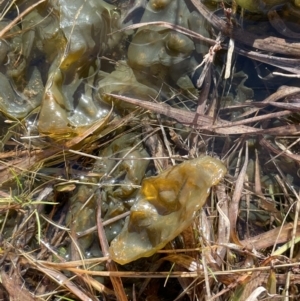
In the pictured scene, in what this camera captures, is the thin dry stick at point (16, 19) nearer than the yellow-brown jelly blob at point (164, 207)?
No

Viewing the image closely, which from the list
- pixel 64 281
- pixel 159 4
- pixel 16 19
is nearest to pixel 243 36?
pixel 159 4

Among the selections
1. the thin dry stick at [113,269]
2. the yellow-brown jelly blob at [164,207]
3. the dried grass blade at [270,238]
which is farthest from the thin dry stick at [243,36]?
the thin dry stick at [113,269]

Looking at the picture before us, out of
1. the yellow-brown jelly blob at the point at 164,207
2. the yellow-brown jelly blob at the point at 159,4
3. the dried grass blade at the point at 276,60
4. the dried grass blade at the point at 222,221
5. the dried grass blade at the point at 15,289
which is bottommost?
the dried grass blade at the point at 15,289

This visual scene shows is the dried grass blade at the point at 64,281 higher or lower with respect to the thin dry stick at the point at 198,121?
lower

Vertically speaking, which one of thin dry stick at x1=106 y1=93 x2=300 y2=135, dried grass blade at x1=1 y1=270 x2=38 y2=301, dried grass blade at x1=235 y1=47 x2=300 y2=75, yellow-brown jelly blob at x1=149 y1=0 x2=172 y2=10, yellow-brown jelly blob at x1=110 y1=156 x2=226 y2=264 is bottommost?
dried grass blade at x1=1 y1=270 x2=38 y2=301

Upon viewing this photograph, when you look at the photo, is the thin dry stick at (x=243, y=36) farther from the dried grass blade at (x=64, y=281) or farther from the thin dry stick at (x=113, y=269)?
the dried grass blade at (x=64, y=281)

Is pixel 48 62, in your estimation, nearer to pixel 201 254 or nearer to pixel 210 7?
pixel 210 7

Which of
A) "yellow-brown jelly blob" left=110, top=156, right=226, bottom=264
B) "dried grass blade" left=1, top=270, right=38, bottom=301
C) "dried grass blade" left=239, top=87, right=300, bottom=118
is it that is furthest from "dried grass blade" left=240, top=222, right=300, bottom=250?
"dried grass blade" left=1, top=270, right=38, bottom=301

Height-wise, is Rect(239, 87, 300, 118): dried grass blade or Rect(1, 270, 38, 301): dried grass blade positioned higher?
Rect(239, 87, 300, 118): dried grass blade

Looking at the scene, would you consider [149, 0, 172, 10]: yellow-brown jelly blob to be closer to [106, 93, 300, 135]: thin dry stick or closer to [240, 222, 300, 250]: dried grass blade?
[106, 93, 300, 135]: thin dry stick
